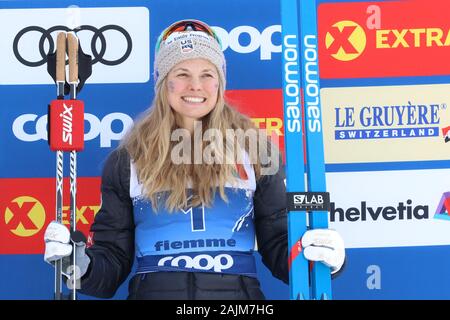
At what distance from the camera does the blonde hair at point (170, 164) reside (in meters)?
2.69

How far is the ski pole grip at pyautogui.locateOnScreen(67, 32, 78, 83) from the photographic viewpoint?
8.06 ft

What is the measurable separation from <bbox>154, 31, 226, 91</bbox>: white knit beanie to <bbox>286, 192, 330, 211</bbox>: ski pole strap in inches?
24.0

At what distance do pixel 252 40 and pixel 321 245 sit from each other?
113cm

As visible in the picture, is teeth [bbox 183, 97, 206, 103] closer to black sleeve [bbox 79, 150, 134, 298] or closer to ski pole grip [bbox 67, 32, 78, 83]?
black sleeve [bbox 79, 150, 134, 298]

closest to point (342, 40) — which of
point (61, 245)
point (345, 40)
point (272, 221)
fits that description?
point (345, 40)

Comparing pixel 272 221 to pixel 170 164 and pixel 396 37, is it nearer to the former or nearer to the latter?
pixel 170 164

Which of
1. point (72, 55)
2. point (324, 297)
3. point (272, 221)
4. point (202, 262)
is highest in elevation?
point (72, 55)

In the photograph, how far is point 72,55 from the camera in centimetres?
246

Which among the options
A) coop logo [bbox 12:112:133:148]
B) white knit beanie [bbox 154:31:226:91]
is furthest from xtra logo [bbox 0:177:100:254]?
white knit beanie [bbox 154:31:226:91]

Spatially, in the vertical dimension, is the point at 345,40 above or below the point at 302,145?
above

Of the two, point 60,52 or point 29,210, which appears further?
point 29,210

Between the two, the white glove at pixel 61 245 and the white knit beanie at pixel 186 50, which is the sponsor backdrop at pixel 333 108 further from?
the white glove at pixel 61 245

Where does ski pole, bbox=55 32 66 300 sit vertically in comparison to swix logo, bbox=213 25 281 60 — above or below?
below
